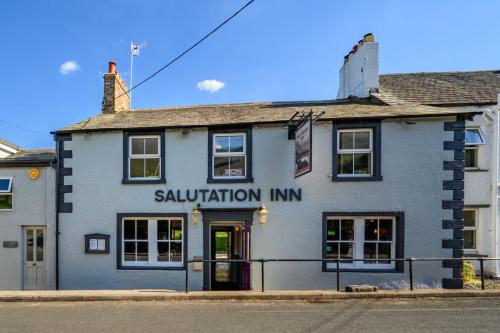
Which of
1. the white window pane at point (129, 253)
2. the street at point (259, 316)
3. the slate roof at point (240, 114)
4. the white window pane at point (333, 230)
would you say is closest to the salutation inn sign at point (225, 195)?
the white window pane at point (333, 230)

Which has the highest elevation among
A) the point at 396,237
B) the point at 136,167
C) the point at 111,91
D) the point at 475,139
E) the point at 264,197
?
the point at 111,91

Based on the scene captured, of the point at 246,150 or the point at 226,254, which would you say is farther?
the point at 226,254

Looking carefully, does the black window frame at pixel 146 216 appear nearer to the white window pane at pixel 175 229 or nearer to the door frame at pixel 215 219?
the white window pane at pixel 175 229

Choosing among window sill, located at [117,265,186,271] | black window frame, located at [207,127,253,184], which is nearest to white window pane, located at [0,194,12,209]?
window sill, located at [117,265,186,271]

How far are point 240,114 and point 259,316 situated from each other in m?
6.37

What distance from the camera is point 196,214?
31.8 feet

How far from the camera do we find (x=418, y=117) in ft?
30.3

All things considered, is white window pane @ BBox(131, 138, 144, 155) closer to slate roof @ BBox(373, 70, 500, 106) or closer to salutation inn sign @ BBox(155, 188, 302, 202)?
salutation inn sign @ BBox(155, 188, 302, 202)

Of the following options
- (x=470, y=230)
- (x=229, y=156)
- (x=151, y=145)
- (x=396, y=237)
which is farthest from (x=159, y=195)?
(x=470, y=230)

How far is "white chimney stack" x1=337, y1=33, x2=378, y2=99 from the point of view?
37.7 ft

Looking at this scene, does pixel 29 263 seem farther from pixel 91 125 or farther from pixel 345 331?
pixel 345 331

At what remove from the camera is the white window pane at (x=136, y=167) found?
10.2 meters

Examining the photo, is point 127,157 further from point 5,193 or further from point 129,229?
point 5,193

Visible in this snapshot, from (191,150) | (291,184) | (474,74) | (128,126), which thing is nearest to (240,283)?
(291,184)
